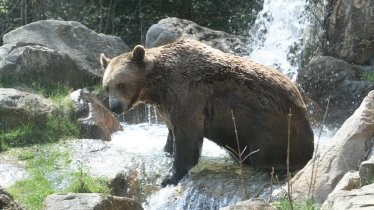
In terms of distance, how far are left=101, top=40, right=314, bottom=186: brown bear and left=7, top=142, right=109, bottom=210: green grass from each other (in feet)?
3.11

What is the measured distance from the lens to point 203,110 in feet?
30.1

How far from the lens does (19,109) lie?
10719 mm

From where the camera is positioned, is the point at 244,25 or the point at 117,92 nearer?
the point at 117,92

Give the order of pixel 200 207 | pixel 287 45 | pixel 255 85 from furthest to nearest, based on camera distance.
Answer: pixel 287 45 < pixel 255 85 < pixel 200 207

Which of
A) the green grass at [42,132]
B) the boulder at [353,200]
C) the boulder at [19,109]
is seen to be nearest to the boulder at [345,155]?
the boulder at [353,200]

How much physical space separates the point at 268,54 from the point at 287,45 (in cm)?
42

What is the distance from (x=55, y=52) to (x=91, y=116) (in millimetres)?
2550

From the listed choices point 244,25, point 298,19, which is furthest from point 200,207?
point 244,25

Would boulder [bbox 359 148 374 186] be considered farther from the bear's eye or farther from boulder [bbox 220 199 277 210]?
the bear's eye

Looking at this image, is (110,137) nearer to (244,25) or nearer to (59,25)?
(59,25)

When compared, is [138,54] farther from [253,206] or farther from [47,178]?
[253,206]

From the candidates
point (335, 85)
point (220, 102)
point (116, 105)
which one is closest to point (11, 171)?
point (116, 105)

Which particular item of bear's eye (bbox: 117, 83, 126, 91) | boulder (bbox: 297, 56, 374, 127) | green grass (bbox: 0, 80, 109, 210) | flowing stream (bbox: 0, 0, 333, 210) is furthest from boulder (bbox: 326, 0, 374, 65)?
bear's eye (bbox: 117, 83, 126, 91)

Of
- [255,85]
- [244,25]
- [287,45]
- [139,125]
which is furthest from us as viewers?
[244,25]
